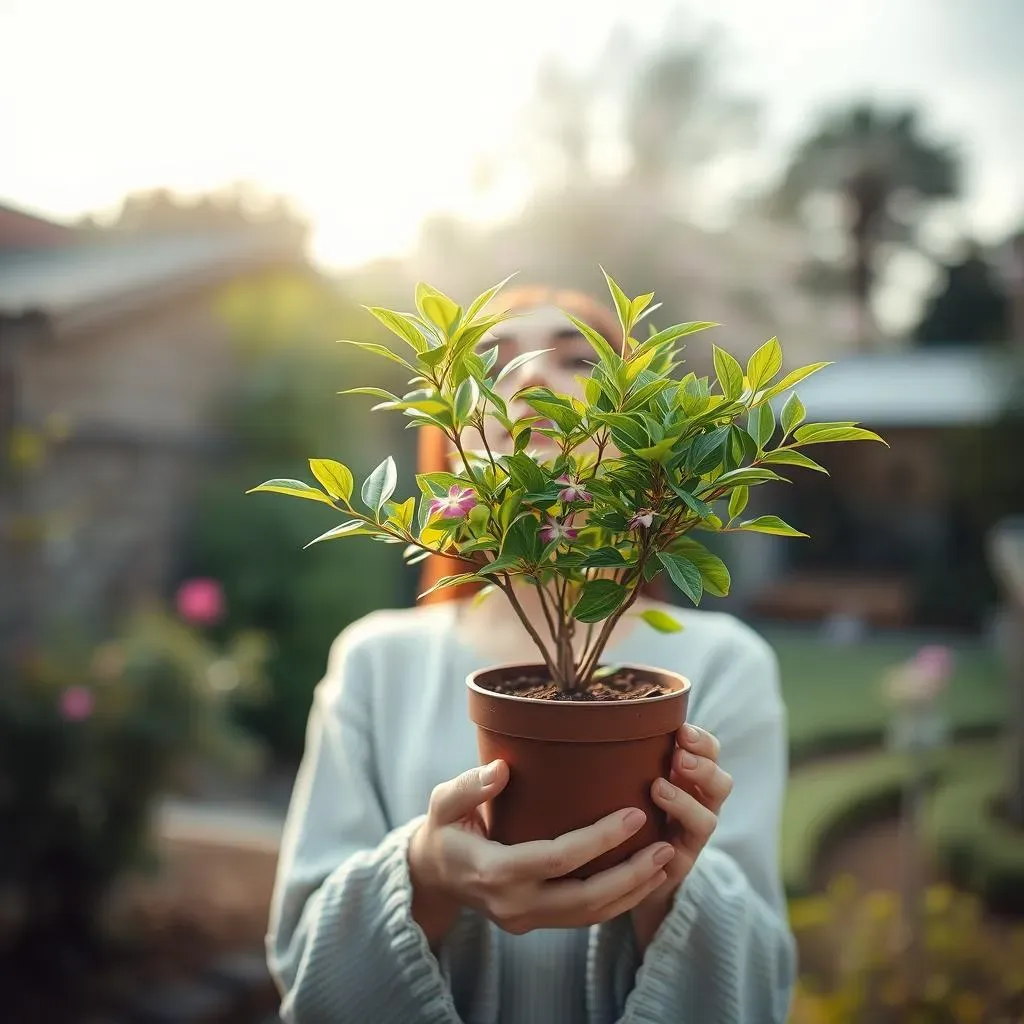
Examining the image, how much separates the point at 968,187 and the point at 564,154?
1131 centimetres

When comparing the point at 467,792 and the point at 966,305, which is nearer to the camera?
the point at 467,792

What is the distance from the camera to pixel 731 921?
105cm

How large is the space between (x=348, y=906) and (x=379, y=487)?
517mm

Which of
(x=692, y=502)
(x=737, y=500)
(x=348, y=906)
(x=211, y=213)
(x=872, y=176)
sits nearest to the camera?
(x=692, y=502)

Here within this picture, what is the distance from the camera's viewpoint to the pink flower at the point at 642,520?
0.79 m

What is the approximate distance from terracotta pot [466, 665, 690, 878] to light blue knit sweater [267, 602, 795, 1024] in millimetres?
210

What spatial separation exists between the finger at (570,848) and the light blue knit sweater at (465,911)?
0.22m

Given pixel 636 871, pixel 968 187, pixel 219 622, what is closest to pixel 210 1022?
pixel 636 871

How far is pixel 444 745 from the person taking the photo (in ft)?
4.04

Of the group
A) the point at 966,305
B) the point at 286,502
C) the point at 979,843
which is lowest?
the point at 979,843

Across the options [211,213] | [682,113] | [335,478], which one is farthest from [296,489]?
[682,113]

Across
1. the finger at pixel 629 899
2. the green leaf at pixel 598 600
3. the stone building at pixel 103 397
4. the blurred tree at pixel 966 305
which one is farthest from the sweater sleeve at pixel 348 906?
the blurred tree at pixel 966 305

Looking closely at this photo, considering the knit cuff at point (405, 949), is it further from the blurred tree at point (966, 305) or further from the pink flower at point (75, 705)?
the blurred tree at point (966, 305)

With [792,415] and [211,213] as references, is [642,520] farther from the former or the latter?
[211,213]
